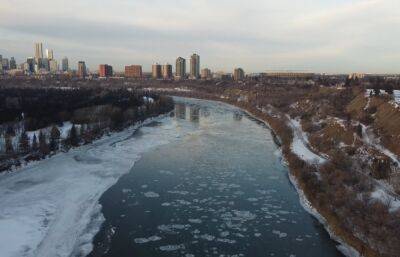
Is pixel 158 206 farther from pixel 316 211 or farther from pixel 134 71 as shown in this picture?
pixel 134 71

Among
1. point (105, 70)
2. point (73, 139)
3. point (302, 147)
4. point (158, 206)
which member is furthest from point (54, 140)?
point (105, 70)

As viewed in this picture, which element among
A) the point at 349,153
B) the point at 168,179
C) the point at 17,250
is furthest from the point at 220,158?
the point at 17,250

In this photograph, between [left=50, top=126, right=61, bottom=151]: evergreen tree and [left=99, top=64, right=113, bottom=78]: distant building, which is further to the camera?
[left=99, top=64, right=113, bottom=78]: distant building

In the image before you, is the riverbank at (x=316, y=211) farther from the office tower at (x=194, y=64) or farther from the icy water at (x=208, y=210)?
the office tower at (x=194, y=64)

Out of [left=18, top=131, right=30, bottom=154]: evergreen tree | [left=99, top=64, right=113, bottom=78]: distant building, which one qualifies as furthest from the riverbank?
[left=99, top=64, right=113, bottom=78]: distant building

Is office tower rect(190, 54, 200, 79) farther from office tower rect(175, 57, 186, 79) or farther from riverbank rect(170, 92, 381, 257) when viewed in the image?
riverbank rect(170, 92, 381, 257)

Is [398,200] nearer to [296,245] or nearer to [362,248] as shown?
[362,248]
